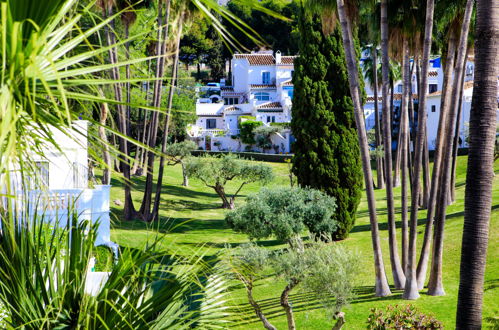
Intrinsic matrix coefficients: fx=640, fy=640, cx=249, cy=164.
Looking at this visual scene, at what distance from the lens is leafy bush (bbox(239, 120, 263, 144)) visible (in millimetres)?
68312

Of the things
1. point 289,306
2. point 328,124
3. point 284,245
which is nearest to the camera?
point 289,306

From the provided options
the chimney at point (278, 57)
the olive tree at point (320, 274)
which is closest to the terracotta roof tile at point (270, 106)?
the chimney at point (278, 57)

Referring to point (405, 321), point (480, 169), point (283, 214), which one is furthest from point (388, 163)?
point (480, 169)

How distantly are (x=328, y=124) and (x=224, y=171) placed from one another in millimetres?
11940

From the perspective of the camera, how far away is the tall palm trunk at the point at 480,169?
920 centimetres

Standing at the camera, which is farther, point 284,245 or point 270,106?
point 270,106

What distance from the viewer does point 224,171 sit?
41.2 metres

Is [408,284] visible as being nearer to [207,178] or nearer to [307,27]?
[307,27]

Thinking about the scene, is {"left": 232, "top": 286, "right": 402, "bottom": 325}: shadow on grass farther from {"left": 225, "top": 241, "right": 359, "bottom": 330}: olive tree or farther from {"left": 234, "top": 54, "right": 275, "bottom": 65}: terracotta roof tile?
{"left": 234, "top": 54, "right": 275, "bottom": 65}: terracotta roof tile

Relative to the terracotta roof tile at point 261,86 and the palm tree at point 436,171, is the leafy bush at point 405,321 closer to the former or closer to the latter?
the palm tree at point 436,171

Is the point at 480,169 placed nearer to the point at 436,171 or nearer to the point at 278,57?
the point at 436,171

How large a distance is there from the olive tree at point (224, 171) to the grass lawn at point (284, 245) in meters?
1.52

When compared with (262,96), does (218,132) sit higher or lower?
lower

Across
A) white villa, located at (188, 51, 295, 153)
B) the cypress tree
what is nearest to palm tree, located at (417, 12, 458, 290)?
the cypress tree
